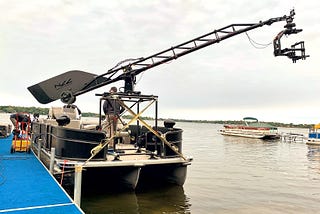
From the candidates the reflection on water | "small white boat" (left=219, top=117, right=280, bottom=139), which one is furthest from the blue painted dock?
"small white boat" (left=219, top=117, right=280, bottom=139)

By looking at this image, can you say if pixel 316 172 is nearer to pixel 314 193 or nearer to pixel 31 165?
pixel 314 193

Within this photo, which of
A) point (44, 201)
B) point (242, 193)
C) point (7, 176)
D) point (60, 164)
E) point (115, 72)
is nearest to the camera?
point (44, 201)

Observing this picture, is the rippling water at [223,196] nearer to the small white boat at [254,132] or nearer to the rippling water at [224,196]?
the rippling water at [224,196]

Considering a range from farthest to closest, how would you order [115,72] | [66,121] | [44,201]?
1. [115,72]
2. [66,121]
3. [44,201]

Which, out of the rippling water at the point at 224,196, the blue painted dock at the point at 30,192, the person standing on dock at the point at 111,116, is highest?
the person standing on dock at the point at 111,116

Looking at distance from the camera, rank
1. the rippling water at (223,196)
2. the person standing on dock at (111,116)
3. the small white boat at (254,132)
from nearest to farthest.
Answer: the rippling water at (223,196), the person standing on dock at (111,116), the small white boat at (254,132)

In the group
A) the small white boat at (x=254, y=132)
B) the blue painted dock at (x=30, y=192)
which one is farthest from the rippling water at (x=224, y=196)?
the small white boat at (x=254, y=132)

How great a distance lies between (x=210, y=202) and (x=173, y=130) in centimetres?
278

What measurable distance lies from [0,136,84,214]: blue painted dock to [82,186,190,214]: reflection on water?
1.61 metres

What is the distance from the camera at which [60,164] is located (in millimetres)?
8766

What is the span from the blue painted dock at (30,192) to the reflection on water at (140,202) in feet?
5.30

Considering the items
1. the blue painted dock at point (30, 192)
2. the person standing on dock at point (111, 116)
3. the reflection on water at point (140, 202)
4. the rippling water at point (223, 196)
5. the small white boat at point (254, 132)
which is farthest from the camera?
the small white boat at point (254, 132)

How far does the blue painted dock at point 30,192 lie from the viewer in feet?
18.9

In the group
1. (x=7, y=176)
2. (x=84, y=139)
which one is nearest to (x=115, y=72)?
(x=84, y=139)
